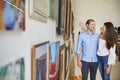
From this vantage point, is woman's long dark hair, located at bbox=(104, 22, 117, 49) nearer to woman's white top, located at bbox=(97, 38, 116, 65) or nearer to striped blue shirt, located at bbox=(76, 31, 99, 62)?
woman's white top, located at bbox=(97, 38, 116, 65)

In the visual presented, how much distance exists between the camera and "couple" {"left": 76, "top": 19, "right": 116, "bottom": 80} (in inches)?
168

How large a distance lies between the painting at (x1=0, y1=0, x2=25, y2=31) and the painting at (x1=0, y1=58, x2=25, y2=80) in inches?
5.3

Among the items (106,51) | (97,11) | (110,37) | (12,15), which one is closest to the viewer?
(12,15)

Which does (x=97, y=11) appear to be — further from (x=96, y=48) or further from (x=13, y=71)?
(x=13, y=71)

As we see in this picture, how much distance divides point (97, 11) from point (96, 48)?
12.4ft

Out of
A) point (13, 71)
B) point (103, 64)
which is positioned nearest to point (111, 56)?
point (103, 64)

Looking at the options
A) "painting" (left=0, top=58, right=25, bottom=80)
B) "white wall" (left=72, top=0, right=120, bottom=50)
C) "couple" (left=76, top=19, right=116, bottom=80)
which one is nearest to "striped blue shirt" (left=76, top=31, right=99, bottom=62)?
"couple" (left=76, top=19, right=116, bottom=80)

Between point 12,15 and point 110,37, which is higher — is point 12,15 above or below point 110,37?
above

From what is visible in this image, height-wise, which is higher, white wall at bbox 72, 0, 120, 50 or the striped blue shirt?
white wall at bbox 72, 0, 120, 50

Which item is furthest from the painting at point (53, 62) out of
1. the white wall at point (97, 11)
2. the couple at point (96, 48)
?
the white wall at point (97, 11)

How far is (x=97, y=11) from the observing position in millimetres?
7930

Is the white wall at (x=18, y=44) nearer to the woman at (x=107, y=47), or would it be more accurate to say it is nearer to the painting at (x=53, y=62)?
the painting at (x=53, y=62)

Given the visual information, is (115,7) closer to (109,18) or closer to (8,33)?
(109,18)

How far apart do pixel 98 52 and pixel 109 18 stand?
12.3 feet
